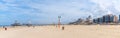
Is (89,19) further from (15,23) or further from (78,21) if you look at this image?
(15,23)

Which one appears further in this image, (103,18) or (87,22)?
(103,18)

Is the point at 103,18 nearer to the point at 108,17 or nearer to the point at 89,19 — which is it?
the point at 108,17

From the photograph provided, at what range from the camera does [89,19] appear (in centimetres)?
13275

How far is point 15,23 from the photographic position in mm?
112625

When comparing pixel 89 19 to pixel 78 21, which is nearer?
pixel 89 19

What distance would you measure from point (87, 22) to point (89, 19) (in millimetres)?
2189

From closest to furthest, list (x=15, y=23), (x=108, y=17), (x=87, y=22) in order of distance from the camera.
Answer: (x=15, y=23)
(x=87, y=22)
(x=108, y=17)

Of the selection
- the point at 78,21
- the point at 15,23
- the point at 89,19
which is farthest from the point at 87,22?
the point at 15,23

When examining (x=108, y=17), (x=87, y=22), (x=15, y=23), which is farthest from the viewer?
(x=108, y=17)

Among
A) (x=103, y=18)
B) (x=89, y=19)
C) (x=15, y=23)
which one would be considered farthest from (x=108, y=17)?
(x=15, y=23)

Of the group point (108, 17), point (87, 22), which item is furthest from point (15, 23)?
point (108, 17)

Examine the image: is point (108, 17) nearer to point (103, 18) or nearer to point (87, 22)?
point (103, 18)

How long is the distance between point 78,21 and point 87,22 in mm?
13199

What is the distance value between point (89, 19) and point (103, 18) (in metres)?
17.4
